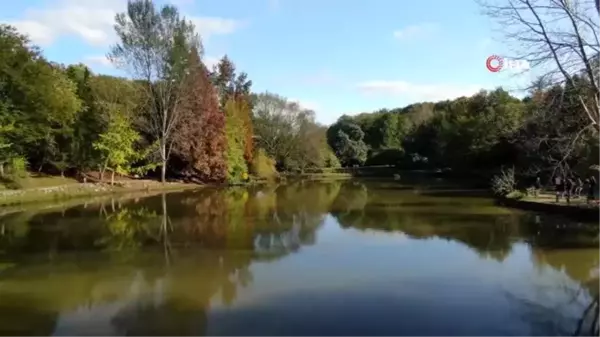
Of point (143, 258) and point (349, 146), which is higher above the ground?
point (349, 146)

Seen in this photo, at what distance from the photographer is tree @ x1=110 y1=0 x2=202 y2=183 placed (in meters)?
35.9

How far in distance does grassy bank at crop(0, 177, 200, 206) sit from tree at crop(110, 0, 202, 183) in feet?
6.05

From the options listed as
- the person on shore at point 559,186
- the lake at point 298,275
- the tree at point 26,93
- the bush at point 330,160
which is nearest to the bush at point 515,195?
the person on shore at point 559,186

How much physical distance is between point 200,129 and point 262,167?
36.0 ft

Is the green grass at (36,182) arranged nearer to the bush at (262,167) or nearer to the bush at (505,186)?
the bush at (262,167)

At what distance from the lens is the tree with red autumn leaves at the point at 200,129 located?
127ft

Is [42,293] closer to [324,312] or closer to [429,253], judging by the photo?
[324,312]

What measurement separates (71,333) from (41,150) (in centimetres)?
2715

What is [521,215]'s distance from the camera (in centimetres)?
2112

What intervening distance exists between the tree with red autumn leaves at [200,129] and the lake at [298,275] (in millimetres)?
18144

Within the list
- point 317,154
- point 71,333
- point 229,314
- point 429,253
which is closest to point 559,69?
point 429,253

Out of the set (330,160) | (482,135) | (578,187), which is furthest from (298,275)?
(330,160)

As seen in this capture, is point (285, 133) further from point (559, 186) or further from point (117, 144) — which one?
point (559, 186)

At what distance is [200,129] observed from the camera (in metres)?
39.5
